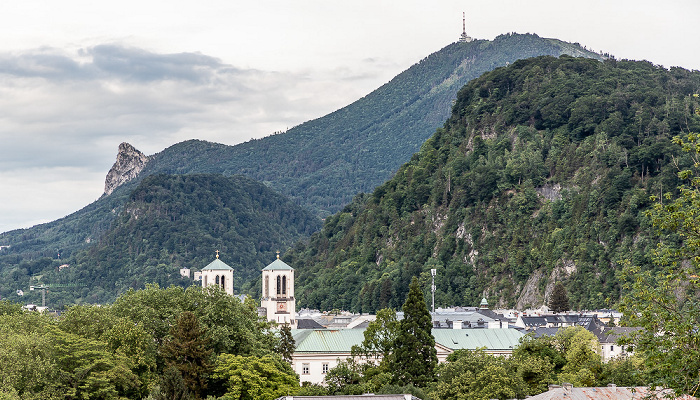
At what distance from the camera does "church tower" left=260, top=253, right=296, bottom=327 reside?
164000 mm

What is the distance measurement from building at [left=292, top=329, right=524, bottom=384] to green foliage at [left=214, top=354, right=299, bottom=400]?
31726 millimetres

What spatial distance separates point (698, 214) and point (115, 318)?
64.2m

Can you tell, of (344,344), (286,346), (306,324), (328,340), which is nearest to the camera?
(286,346)

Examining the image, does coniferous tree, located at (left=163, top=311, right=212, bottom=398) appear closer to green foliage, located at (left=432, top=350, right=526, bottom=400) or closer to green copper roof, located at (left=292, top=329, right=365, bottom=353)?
green foliage, located at (left=432, top=350, right=526, bottom=400)

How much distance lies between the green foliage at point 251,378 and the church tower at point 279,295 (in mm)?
69596

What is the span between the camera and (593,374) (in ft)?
335

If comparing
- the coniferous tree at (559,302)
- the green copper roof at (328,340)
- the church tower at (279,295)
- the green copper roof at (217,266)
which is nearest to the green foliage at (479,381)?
the green copper roof at (328,340)

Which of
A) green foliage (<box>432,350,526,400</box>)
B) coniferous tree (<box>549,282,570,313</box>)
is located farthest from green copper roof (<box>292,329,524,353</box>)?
coniferous tree (<box>549,282,570,313</box>)

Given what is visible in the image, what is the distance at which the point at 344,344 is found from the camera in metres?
132

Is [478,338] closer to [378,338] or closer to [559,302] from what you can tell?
[378,338]

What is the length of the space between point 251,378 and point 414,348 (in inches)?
829

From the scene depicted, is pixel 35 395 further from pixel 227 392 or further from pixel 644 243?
pixel 644 243

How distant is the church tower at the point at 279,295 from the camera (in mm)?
164000

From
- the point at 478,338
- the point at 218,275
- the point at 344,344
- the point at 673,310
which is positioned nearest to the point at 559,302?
the point at 218,275
